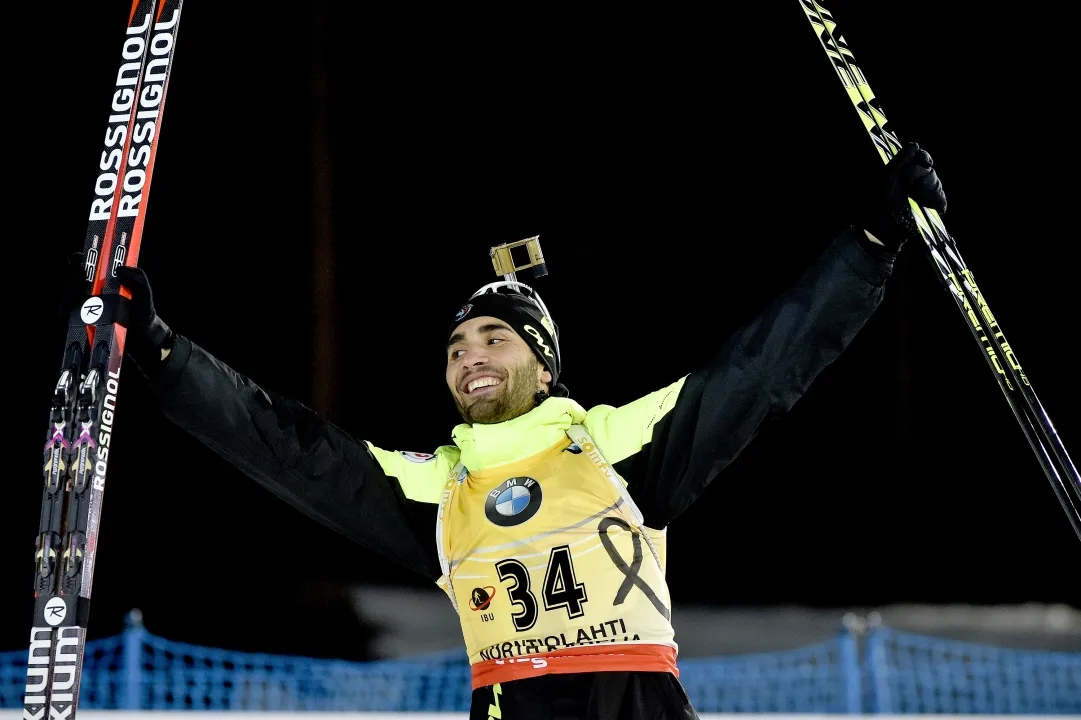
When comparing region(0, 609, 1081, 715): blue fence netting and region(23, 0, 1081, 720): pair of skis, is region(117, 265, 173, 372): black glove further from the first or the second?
region(0, 609, 1081, 715): blue fence netting

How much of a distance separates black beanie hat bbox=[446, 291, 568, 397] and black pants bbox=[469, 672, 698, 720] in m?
0.68

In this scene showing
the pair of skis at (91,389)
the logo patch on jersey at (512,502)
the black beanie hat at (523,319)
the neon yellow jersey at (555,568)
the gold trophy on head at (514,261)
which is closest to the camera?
the pair of skis at (91,389)

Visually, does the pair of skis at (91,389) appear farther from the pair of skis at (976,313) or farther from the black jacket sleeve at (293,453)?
the pair of skis at (976,313)

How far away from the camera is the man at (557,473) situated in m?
2.22

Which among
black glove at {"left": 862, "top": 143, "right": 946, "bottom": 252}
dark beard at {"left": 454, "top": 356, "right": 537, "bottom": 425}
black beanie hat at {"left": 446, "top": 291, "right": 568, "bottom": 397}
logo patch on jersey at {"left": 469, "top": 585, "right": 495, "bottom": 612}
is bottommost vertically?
logo patch on jersey at {"left": 469, "top": 585, "right": 495, "bottom": 612}

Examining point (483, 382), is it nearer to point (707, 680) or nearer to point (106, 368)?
point (106, 368)

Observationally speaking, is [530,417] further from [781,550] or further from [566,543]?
[781,550]

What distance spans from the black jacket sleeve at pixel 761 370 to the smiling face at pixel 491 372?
1.15 ft

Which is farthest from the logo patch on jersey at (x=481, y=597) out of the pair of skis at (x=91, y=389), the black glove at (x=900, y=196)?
the black glove at (x=900, y=196)

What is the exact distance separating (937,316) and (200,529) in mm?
5451

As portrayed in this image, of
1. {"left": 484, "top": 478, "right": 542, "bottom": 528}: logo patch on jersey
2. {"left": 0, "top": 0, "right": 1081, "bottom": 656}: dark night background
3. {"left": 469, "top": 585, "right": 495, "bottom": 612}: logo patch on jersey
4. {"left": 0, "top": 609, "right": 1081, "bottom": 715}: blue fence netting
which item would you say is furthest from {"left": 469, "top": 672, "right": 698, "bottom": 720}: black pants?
{"left": 0, "top": 0, "right": 1081, "bottom": 656}: dark night background

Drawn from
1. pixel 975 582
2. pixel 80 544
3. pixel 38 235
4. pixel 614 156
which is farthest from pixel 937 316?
pixel 80 544

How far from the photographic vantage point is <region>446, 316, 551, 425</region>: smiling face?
2521 mm

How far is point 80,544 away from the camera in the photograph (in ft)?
7.17
